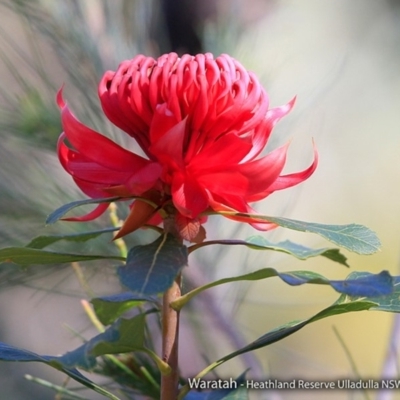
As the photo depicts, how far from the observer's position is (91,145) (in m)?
0.41

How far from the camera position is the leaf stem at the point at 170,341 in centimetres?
42

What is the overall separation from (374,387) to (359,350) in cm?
53

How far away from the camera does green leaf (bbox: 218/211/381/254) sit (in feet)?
1.32

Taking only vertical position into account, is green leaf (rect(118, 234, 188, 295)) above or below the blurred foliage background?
below

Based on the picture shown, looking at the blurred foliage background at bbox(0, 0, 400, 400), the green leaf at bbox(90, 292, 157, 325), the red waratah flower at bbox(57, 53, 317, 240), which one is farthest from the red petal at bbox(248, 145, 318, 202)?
the blurred foliage background at bbox(0, 0, 400, 400)

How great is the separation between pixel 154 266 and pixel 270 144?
0.47m

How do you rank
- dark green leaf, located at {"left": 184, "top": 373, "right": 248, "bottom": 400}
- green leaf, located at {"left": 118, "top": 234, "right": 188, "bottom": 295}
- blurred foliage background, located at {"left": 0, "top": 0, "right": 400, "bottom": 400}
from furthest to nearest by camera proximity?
blurred foliage background, located at {"left": 0, "top": 0, "right": 400, "bottom": 400}
dark green leaf, located at {"left": 184, "top": 373, "right": 248, "bottom": 400}
green leaf, located at {"left": 118, "top": 234, "right": 188, "bottom": 295}

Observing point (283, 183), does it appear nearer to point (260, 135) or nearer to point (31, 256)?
point (260, 135)

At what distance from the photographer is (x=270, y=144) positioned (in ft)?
2.62

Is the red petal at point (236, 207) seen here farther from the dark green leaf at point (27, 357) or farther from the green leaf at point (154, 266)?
the dark green leaf at point (27, 357)

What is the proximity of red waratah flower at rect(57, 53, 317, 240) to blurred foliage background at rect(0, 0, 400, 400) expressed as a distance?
31 cm

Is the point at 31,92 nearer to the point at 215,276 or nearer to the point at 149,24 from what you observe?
the point at 149,24

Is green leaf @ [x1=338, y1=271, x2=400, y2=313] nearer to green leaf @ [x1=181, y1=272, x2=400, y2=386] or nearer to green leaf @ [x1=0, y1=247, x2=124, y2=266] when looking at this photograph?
green leaf @ [x1=181, y1=272, x2=400, y2=386]

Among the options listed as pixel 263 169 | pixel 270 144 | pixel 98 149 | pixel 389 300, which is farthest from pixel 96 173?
pixel 270 144
